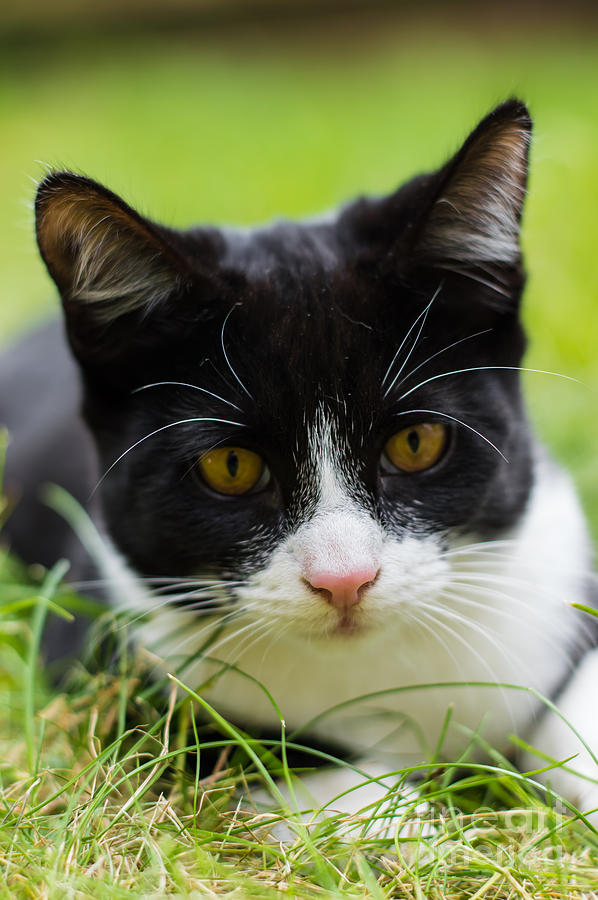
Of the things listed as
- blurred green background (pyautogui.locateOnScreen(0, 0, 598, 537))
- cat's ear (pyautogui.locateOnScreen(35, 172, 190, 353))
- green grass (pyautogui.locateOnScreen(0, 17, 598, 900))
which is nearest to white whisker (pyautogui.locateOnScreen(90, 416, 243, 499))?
cat's ear (pyautogui.locateOnScreen(35, 172, 190, 353))

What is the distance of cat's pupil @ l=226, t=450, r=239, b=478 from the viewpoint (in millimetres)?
1323

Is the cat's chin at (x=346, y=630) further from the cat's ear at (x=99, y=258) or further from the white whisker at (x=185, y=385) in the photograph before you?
the cat's ear at (x=99, y=258)

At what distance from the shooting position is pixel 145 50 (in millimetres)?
7559

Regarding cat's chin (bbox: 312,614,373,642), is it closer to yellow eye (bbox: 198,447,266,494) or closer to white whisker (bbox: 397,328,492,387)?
yellow eye (bbox: 198,447,266,494)

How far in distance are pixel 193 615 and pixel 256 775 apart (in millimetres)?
275

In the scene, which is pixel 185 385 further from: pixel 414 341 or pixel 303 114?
pixel 303 114

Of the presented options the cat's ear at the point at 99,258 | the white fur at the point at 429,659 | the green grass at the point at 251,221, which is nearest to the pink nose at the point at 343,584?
the white fur at the point at 429,659

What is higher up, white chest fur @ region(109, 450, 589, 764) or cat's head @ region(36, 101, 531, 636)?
cat's head @ region(36, 101, 531, 636)

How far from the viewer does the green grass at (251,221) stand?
1.14m

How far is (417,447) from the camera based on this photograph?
1.34 m

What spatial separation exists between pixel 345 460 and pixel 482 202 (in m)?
0.42

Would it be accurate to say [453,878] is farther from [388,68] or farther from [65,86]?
[65,86]

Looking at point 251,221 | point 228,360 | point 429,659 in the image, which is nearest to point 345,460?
point 228,360

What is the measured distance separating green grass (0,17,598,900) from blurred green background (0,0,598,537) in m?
0.02
